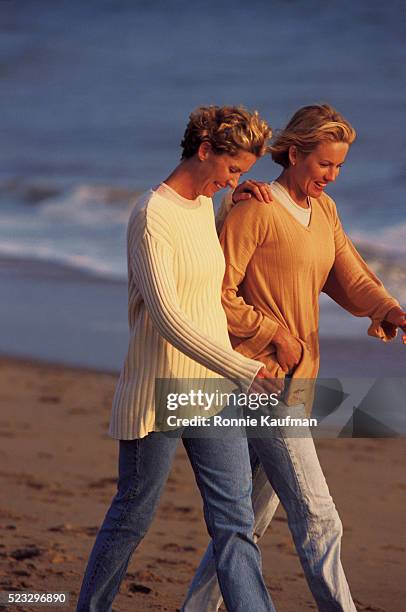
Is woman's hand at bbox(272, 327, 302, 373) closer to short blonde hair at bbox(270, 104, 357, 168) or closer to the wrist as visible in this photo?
the wrist

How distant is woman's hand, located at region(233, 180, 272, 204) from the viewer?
377cm

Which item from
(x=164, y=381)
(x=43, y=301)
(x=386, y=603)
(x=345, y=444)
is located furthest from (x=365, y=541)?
(x=43, y=301)

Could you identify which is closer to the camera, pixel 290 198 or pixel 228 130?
pixel 228 130

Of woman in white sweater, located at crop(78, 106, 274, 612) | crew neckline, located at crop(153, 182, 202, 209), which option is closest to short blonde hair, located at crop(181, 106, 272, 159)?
woman in white sweater, located at crop(78, 106, 274, 612)

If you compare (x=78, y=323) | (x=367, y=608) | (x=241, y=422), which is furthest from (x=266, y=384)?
(x=78, y=323)

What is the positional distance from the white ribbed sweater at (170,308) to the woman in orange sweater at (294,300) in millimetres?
160

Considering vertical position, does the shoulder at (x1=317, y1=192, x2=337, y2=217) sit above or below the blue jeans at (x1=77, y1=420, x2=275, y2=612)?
above

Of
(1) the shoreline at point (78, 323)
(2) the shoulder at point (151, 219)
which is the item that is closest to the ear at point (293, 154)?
(2) the shoulder at point (151, 219)

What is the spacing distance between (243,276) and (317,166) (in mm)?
412

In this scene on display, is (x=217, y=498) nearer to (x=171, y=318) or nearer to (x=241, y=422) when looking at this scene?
(x=241, y=422)

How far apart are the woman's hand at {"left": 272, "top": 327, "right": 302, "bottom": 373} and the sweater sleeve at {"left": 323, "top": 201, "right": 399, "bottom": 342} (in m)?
0.39

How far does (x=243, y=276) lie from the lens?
3.76m

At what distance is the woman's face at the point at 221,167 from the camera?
Result: 346cm

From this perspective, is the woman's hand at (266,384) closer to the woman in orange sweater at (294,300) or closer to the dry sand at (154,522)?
the woman in orange sweater at (294,300)
